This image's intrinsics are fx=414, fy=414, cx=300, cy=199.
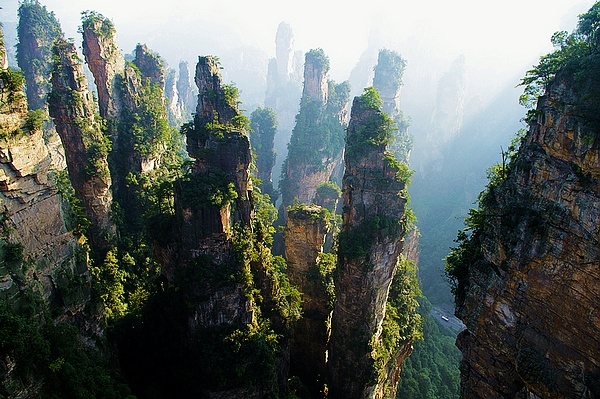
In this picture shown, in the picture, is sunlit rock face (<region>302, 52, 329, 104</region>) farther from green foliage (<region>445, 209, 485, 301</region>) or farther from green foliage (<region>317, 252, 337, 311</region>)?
green foliage (<region>445, 209, 485, 301</region>)

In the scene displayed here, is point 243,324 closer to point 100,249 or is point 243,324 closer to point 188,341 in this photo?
point 188,341

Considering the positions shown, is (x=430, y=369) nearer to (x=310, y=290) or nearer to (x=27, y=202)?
(x=310, y=290)

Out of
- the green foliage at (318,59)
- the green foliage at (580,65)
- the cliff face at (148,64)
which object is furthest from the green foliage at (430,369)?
the green foliage at (318,59)

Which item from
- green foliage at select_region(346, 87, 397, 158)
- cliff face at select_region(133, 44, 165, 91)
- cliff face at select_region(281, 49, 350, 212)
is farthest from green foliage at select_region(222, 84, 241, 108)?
cliff face at select_region(281, 49, 350, 212)

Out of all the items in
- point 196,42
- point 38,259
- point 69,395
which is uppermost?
point 196,42

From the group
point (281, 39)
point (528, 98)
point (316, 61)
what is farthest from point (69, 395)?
point (281, 39)

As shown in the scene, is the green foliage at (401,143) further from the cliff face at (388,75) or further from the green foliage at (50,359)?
the green foliage at (50,359)

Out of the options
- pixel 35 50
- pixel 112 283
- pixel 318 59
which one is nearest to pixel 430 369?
pixel 112 283
